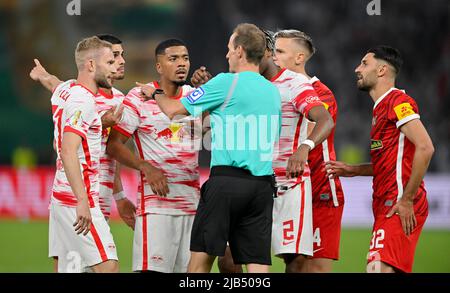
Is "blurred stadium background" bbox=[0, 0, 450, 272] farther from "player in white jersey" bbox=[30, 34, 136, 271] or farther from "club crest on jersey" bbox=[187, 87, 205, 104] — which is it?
"club crest on jersey" bbox=[187, 87, 205, 104]

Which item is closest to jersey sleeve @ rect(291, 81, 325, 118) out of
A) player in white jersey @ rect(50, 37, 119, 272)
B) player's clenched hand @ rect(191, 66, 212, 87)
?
player's clenched hand @ rect(191, 66, 212, 87)

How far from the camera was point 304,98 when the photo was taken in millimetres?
7480

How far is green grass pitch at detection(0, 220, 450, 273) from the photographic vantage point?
42.7ft

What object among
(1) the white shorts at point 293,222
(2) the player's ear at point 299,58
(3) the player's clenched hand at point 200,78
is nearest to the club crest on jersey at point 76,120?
(3) the player's clenched hand at point 200,78

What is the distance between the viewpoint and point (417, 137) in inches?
281

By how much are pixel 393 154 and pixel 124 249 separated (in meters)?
8.39

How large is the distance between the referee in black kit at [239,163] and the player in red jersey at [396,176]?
114cm

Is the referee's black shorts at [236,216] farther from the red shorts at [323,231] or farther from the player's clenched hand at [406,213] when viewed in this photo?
the red shorts at [323,231]

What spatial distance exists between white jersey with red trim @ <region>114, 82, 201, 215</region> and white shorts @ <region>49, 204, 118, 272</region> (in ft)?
2.92

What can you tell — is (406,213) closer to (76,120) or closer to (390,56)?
(390,56)

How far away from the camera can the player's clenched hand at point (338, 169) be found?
788 cm

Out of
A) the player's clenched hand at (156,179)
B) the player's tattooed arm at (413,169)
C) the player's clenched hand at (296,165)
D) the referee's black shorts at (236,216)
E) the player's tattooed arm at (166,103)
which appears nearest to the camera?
the referee's black shorts at (236,216)

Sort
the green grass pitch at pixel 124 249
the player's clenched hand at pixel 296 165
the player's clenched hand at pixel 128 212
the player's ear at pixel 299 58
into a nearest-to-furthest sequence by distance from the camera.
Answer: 1. the player's clenched hand at pixel 296 165
2. the player's ear at pixel 299 58
3. the player's clenched hand at pixel 128 212
4. the green grass pitch at pixel 124 249
